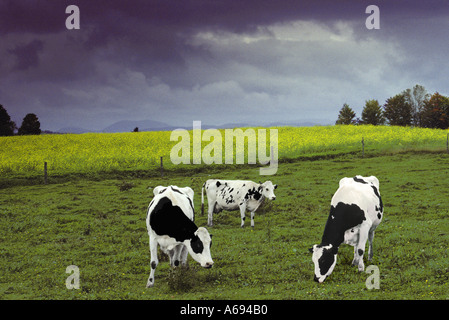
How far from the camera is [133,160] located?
4147 centimetres

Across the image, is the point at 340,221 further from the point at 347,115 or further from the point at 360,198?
the point at 347,115

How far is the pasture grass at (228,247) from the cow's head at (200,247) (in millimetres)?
787

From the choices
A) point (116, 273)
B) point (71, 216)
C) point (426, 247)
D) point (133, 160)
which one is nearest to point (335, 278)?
point (426, 247)

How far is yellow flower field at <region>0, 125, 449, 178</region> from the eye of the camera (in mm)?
39156

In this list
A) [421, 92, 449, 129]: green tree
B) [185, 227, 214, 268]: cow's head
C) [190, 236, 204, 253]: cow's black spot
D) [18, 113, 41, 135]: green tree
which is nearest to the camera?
[185, 227, 214, 268]: cow's head

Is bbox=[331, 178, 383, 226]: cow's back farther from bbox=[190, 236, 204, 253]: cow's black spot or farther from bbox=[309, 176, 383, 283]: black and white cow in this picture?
bbox=[190, 236, 204, 253]: cow's black spot

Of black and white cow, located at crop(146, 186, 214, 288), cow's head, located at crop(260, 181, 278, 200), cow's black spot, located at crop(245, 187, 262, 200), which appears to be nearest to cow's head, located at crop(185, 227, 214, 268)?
black and white cow, located at crop(146, 186, 214, 288)

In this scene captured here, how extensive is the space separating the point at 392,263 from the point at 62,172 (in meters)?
31.7

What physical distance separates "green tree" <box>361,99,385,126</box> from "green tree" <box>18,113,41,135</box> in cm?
8001

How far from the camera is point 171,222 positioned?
11.0 metres

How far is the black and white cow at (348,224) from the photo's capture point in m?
10.8

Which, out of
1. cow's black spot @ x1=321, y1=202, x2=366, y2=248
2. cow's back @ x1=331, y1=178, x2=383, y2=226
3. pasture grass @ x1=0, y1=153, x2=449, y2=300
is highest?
cow's back @ x1=331, y1=178, x2=383, y2=226
